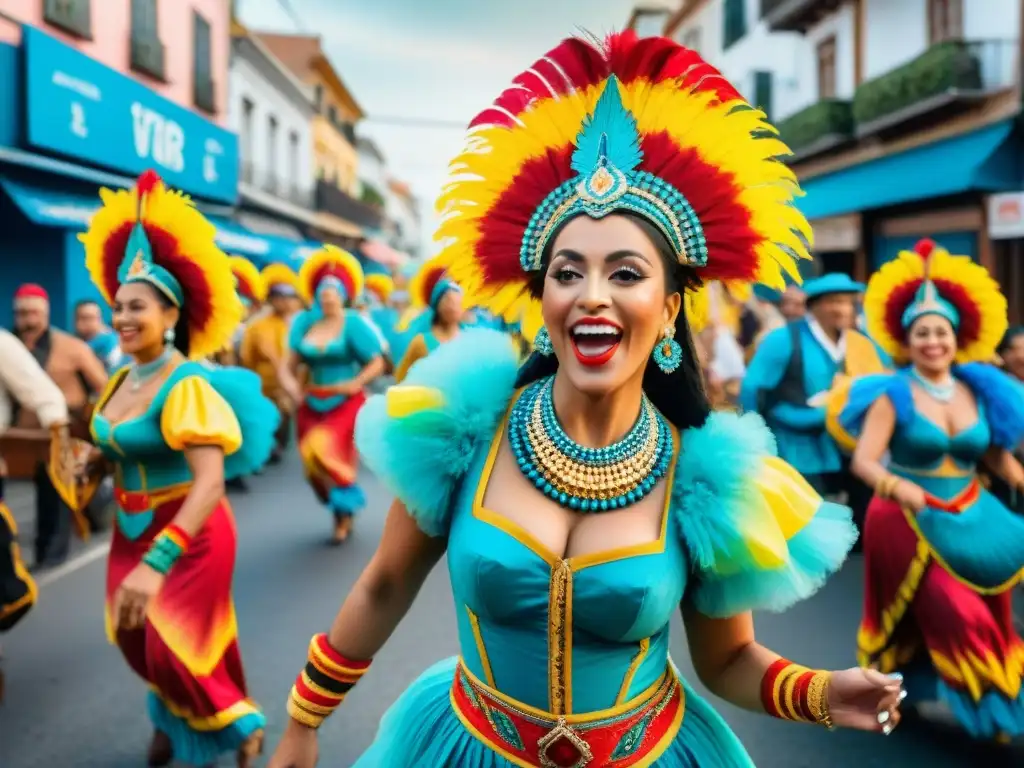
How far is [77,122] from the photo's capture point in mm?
14141

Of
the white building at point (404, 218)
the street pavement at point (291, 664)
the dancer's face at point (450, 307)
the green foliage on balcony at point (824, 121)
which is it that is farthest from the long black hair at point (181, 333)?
the white building at point (404, 218)

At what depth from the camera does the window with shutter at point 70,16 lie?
13666 mm

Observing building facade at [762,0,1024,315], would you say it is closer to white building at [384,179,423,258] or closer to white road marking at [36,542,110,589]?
white road marking at [36,542,110,589]

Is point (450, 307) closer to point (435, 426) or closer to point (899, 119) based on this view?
point (435, 426)

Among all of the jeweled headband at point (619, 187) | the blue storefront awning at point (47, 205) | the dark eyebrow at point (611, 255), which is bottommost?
the dark eyebrow at point (611, 255)

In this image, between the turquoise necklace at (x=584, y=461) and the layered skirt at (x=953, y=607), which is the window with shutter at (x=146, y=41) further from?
the turquoise necklace at (x=584, y=461)

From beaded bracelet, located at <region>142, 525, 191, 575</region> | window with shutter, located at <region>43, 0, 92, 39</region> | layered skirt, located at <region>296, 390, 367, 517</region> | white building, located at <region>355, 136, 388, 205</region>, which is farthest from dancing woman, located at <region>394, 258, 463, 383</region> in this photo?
white building, located at <region>355, 136, 388, 205</region>

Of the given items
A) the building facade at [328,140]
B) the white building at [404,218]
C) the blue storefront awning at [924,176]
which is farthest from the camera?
the white building at [404,218]

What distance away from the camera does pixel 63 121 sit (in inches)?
540

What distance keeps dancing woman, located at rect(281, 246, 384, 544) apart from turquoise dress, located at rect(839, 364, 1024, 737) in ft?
14.3

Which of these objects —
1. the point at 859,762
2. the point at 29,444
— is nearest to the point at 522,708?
the point at 859,762

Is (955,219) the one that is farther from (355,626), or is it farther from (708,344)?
(355,626)

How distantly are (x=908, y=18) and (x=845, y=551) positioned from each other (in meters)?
19.3

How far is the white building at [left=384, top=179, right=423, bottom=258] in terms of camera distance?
79544 millimetres
